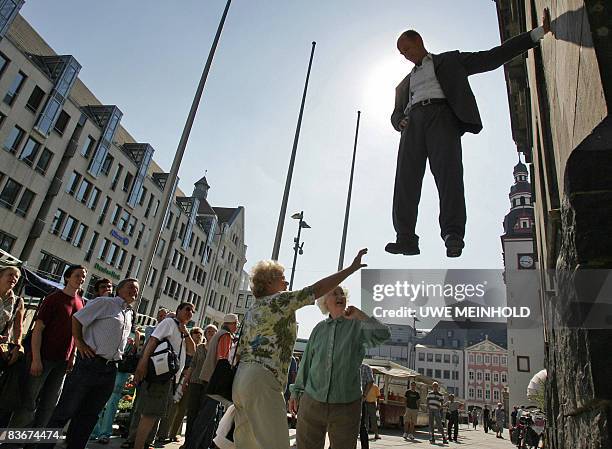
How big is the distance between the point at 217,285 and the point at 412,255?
59080 millimetres

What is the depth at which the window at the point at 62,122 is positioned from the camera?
30.5 metres

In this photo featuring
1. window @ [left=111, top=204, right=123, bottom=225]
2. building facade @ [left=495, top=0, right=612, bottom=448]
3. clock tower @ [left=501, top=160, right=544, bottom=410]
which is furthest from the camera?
clock tower @ [left=501, top=160, right=544, bottom=410]

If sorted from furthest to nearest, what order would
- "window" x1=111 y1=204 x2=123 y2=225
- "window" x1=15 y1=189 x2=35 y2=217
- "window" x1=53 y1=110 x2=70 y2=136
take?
"window" x1=111 y1=204 x2=123 y2=225
"window" x1=53 y1=110 x2=70 y2=136
"window" x1=15 y1=189 x2=35 y2=217

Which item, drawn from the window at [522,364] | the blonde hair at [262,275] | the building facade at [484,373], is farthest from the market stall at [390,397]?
the building facade at [484,373]

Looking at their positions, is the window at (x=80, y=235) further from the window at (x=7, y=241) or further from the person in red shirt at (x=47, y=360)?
the person in red shirt at (x=47, y=360)

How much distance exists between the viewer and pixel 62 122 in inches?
1219

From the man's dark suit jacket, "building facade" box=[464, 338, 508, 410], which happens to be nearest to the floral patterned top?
the man's dark suit jacket

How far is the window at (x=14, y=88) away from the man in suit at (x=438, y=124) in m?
30.3

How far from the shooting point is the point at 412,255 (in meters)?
2.85

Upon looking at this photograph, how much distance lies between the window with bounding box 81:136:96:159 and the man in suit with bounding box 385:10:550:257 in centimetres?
3489

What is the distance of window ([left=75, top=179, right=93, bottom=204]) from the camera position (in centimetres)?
3284

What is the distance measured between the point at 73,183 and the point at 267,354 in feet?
113

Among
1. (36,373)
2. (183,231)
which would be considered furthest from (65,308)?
(183,231)

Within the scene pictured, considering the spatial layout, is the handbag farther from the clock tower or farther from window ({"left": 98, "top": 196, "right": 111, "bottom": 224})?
the clock tower
